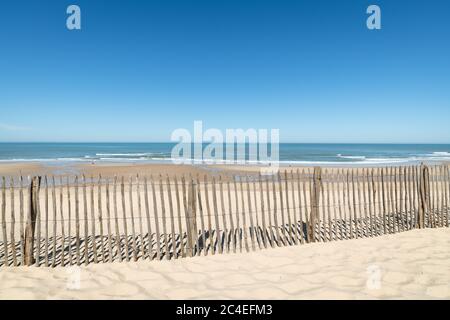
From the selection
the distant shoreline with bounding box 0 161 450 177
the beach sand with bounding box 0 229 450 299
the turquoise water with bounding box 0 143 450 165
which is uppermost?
the turquoise water with bounding box 0 143 450 165

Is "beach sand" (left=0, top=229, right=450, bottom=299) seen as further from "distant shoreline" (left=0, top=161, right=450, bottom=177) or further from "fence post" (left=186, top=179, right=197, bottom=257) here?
"distant shoreline" (left=0, top=161, right=450, bottom=177)

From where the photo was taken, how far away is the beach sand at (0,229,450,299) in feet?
12.5

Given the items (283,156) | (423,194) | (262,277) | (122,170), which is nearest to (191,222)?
(262,277)

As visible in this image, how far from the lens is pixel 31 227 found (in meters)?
4.80

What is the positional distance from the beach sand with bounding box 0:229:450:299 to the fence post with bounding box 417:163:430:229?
1338 mm

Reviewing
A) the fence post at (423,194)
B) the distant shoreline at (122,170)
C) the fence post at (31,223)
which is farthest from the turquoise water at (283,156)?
the fence post at (31,223)

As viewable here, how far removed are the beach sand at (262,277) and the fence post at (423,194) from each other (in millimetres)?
1338

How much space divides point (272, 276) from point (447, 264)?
9.35 ft

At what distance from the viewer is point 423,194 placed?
265 inches

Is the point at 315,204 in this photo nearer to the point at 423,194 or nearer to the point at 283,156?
the point at 423,194

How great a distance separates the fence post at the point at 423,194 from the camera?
6.66m

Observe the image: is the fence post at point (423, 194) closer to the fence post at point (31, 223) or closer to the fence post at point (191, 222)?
the fence post at point (191, 222)

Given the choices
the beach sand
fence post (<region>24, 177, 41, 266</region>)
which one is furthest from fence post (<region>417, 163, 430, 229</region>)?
fence post (<region>24, 177, 41, 266</region>)
